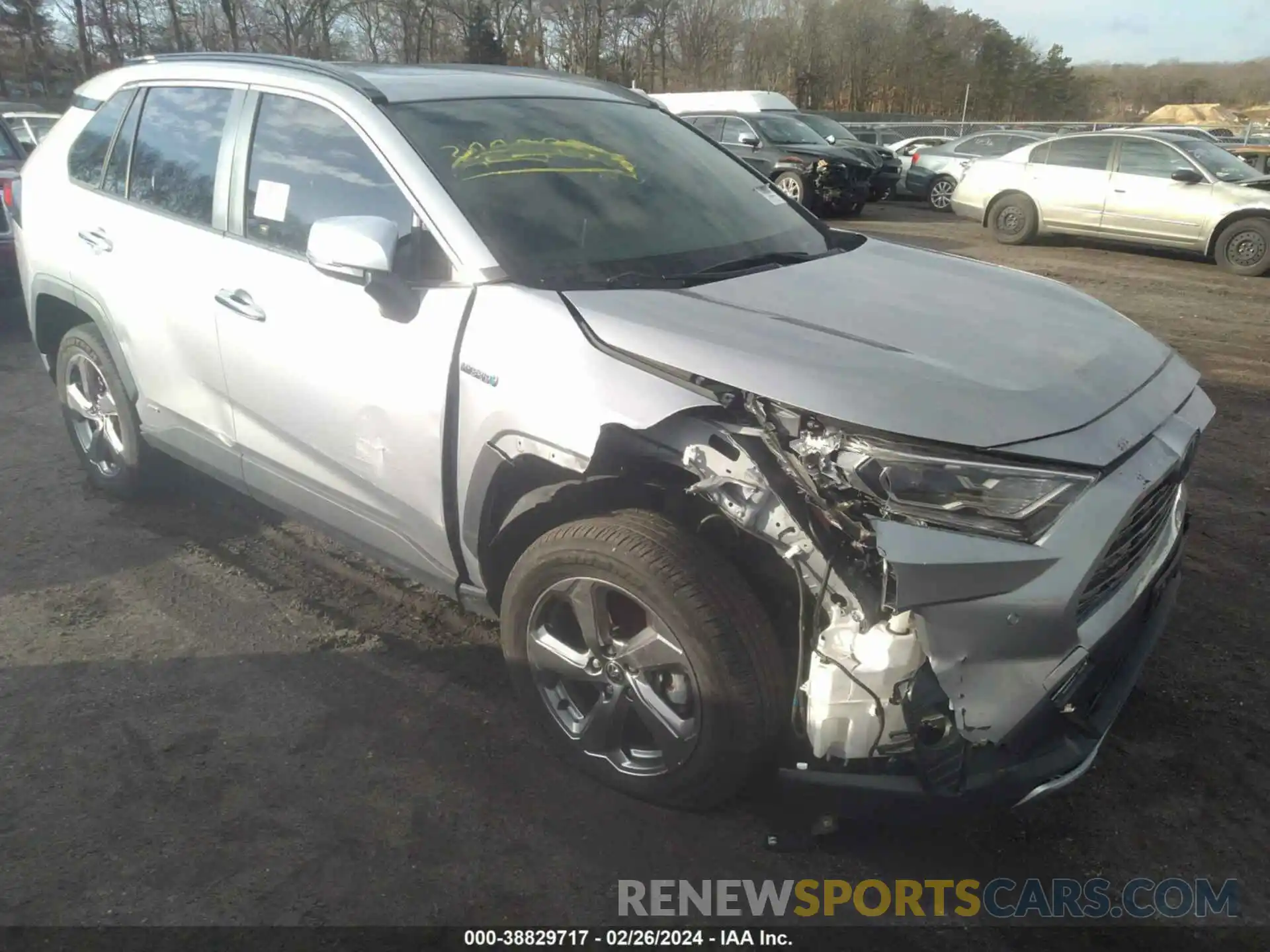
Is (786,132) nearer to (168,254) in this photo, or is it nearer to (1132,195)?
(1132,195)

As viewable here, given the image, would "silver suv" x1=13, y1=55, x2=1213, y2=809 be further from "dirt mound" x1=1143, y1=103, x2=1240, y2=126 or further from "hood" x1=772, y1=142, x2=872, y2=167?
"dirt mound" x1=1143, y1=103, x2=1240, y2=126

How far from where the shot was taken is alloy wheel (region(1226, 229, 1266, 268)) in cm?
1107

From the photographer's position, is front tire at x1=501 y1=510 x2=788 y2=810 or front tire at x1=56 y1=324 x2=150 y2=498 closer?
front tire at x1=501 y1=510 x2=788 y2=810

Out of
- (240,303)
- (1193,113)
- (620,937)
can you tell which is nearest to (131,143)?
(240,303)

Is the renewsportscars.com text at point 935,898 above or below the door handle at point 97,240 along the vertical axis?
below

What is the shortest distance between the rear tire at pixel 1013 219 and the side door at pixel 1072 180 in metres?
0.12

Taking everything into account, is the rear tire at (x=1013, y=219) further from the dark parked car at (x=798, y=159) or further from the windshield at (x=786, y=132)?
the windshield at (x=786, y=132)

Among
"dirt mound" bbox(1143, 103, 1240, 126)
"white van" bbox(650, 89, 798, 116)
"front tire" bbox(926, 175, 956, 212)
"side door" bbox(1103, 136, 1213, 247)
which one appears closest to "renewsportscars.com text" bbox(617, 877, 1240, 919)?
"side door" bbox(1103, 136, 1213, 247)

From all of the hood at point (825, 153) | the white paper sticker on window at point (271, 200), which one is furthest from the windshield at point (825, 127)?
the white paper sticker on window at point (271, 200)

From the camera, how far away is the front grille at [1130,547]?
7.06 feet

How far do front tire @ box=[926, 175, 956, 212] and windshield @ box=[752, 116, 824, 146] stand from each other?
258cm

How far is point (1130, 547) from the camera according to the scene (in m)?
2.30

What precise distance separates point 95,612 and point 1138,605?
3579 mm

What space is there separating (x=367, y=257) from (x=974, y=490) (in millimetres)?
1724
